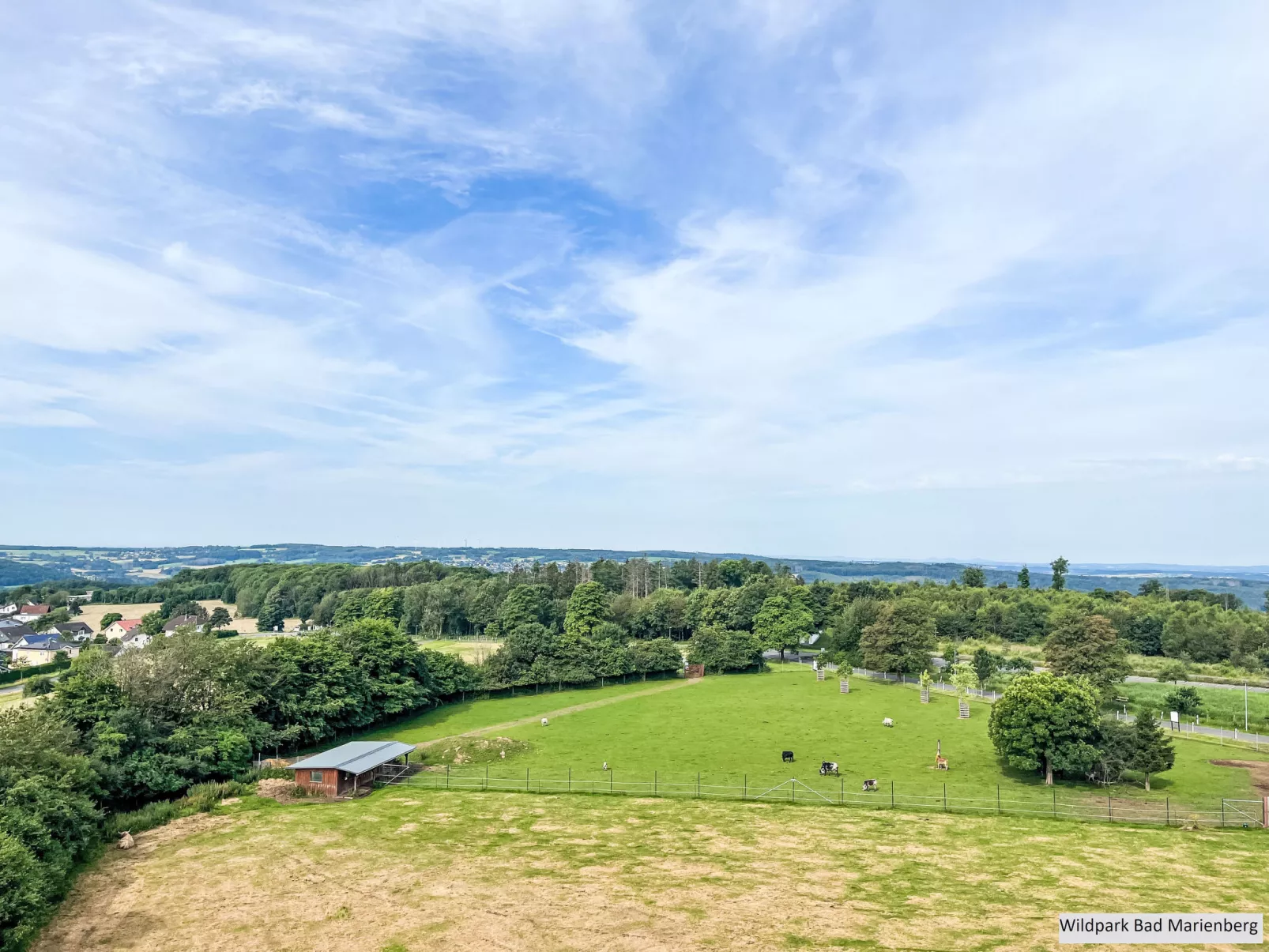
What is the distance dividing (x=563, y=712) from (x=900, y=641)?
41.1 m

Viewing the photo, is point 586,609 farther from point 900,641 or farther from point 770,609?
point 900,641

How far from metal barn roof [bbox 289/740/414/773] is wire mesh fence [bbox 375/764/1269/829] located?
125 centimetres

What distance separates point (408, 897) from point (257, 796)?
2059 centimetres

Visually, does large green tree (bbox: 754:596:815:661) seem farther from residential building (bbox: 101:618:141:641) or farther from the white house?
residential building (bbox: 101:618:141:641)

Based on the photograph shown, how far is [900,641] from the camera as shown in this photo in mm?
85938

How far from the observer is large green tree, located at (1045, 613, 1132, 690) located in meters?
70.6

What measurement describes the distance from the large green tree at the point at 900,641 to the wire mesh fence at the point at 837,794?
42.5 meters

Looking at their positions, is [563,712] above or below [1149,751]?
below

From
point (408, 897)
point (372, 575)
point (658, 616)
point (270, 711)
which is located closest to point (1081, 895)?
point (408, 897)

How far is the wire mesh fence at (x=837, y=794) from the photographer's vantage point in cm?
3894

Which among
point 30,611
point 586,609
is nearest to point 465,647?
point 586,609

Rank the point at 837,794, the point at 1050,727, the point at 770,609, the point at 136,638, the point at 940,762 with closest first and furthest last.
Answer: the point at 837,794 < the point at 1050,727 < the point at 940,762 < the point at 770,609 < the point at 136,638

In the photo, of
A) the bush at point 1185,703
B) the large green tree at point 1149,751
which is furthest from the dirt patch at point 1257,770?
the bush at point 1185,703

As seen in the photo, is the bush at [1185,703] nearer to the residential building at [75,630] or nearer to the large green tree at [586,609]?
the large green tree at [586,609]
